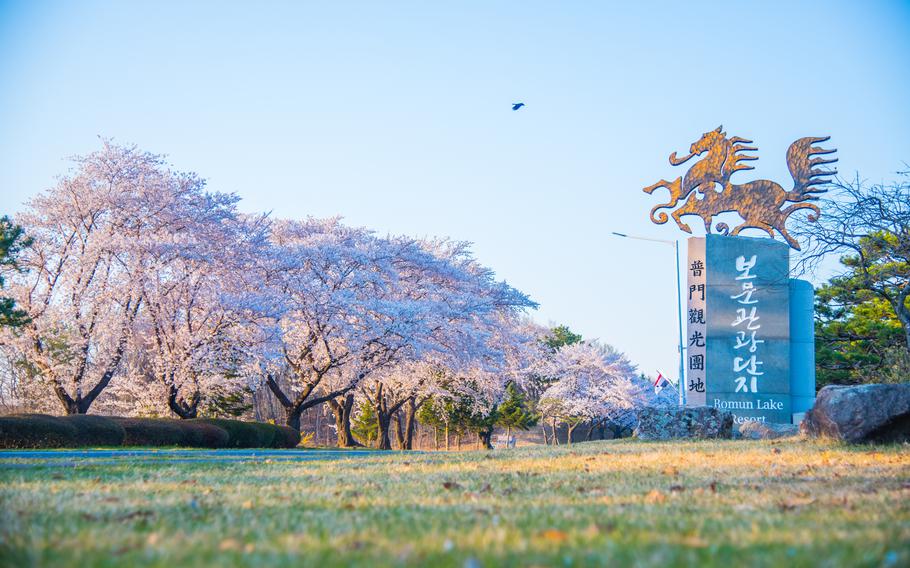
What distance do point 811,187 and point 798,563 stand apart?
27937 millimetres

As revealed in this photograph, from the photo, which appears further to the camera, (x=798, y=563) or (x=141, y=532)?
(x=141, y=532)

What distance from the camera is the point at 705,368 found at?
2642 cm

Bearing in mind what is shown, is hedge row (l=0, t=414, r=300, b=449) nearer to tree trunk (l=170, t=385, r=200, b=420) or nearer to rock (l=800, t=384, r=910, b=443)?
tree trunk (l=170, t=385, r=200, b=420)

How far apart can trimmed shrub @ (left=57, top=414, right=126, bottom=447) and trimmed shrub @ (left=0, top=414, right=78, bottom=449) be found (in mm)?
271

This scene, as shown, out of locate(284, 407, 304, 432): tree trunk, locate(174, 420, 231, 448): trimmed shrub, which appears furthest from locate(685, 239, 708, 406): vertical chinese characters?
locate(174, 420, 231, 448): trimmed shrub

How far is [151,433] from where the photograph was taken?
20.6 meters

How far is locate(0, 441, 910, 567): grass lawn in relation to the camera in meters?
3.43

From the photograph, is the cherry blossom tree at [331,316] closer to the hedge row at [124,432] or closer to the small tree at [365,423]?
the hedge row at [124,432]

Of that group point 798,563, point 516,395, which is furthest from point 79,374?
point 516,395

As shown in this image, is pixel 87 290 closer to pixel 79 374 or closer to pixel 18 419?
pixel 79 374

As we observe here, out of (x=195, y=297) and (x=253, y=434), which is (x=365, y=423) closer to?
(x=253, y=434)

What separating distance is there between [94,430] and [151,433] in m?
2.00

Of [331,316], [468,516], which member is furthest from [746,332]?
[468,516]

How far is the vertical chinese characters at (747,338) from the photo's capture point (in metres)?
26.1
